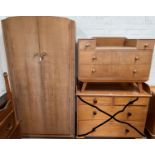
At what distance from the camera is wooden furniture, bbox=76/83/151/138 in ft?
5.56

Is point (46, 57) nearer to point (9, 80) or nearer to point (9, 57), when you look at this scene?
point (9, 57)

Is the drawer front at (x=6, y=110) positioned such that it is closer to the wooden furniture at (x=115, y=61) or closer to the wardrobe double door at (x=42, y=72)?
the wardrobe double door at (x=42, y=72)

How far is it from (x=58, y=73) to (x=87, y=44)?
441mm

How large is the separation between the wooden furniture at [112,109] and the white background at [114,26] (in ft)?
2.29

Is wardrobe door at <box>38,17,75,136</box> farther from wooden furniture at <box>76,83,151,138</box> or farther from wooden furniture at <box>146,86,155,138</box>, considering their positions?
wooden furniture at <box>146,86,155,138</box>

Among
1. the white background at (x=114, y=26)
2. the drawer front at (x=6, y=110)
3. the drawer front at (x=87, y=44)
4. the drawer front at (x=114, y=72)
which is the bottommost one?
the drawer front at (x=6, y=110)

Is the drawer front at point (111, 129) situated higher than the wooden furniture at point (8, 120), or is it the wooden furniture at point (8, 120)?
the wooden furniture at point (8, 120)

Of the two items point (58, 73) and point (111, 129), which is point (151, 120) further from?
point (58, 73)

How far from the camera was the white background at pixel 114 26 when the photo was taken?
1.84 meters

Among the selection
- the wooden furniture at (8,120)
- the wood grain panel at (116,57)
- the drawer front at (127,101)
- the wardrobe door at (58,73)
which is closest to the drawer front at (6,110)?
the wooden furniture at (8,120)

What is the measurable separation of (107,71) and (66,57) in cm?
48

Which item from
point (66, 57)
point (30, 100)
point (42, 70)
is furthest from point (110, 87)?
point (30, 100)

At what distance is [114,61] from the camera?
1.57m

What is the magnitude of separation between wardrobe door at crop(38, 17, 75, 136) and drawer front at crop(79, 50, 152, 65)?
0.17 m
